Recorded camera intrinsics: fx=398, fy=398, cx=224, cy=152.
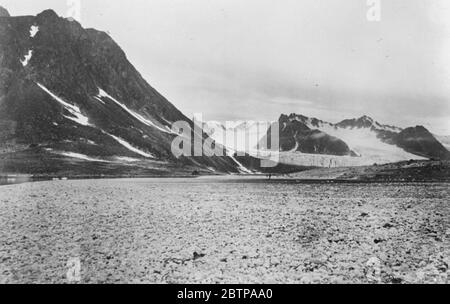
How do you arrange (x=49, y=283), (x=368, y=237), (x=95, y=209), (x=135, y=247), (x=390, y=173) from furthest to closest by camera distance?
1. (x=390, y=173)
2. (x=95, y=209)
3. (x=368, y=237)
4. (x=135, y=247)
5. (x=49, y=283)

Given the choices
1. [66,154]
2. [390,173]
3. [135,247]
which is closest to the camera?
[135,247]

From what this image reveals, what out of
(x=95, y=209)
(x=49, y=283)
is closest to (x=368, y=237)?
(x=49, y=283)

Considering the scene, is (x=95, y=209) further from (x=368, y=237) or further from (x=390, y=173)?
(x=390, y=173)

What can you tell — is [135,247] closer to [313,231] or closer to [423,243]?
[313,231]

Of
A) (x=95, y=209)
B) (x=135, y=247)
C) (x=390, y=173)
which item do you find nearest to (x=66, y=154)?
(x=390, y=173)

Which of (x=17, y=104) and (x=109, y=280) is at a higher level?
(x=17, y=104)
